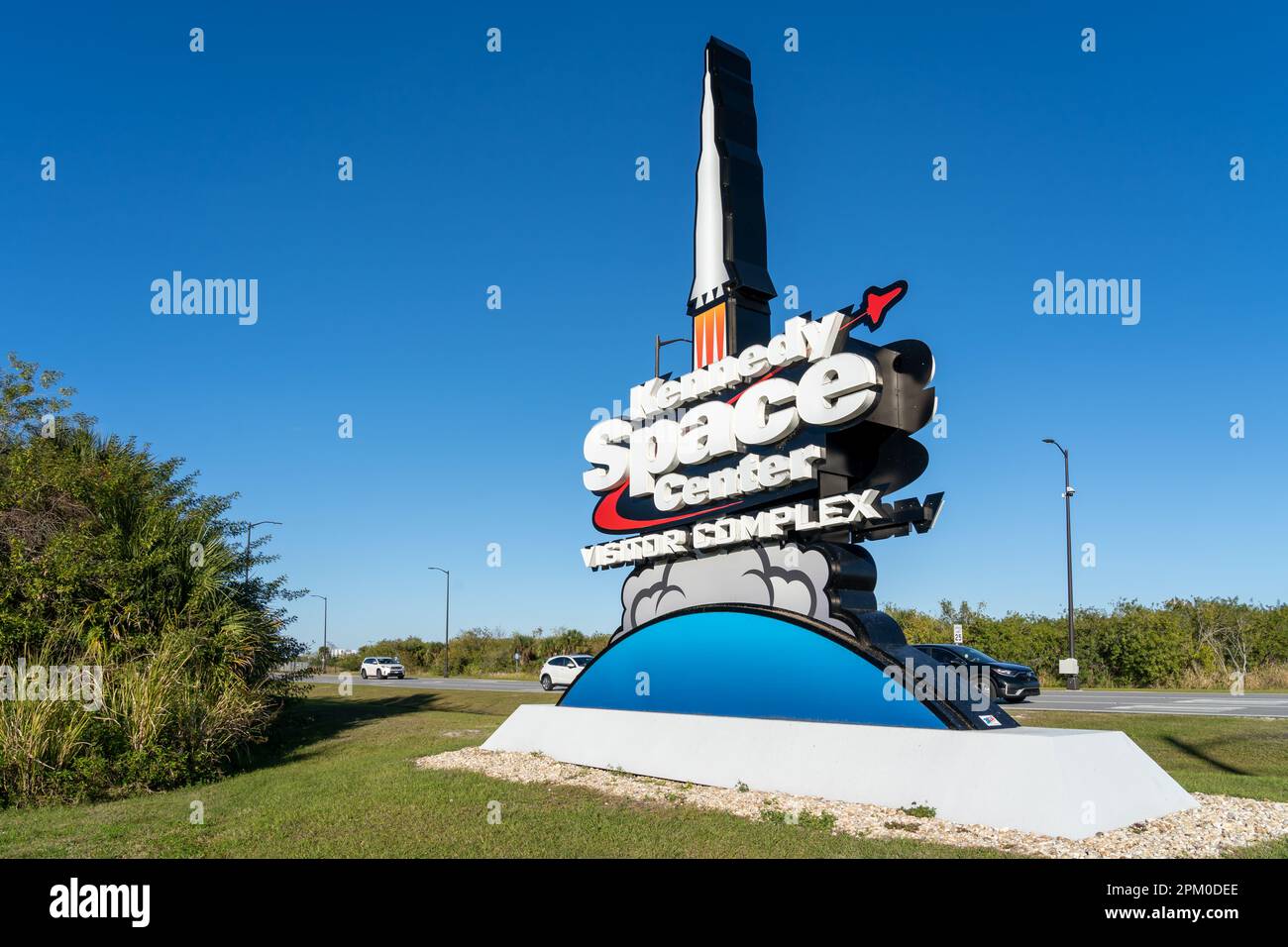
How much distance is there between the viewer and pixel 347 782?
1300 centimetres

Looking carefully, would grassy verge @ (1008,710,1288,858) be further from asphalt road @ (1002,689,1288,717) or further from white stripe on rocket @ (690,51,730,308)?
white stripe on rocket @ (690,51,730,308)

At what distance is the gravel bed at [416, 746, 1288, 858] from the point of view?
26.7 feet

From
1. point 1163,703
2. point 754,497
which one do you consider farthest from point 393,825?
point 1163,703

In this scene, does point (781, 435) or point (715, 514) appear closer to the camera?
point (781, 435)

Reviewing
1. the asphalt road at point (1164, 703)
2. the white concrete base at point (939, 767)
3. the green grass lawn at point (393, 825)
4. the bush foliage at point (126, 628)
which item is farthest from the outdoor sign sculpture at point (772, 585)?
the asphalt road at point (1164, 703)

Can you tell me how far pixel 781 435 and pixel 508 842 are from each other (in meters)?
6.82

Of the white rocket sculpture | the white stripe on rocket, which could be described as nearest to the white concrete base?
the white rocket sculpture

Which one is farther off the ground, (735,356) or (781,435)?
(735,356)

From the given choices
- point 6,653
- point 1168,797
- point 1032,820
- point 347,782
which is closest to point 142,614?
point 6,653

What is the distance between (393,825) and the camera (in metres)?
9.76

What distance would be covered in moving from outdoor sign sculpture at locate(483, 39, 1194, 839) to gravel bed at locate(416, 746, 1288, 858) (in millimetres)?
225

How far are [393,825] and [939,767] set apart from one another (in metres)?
6.09

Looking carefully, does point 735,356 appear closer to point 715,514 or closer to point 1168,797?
point 715,514

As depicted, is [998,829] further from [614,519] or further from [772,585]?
[614,519]
